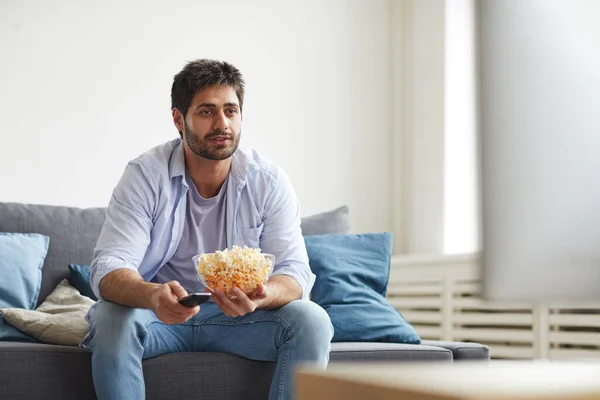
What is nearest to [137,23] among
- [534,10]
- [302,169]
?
[302,169]

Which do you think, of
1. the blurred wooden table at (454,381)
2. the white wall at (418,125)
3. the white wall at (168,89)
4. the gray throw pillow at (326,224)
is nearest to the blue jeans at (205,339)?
the gray throw pillow at (326,224)

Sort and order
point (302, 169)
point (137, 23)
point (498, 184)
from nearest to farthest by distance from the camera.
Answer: point (498, 184) → point (137, 23) → point (302, 169)

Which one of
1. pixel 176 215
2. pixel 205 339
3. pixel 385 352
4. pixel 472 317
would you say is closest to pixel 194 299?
pixel 205 339

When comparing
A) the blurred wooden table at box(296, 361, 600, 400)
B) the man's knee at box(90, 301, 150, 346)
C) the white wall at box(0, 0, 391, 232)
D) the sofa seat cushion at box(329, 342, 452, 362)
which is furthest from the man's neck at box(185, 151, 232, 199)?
the blurred wooden table at box(296, 361, 600, 400)

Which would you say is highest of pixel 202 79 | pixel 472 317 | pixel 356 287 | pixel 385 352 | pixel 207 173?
pixel 202 79

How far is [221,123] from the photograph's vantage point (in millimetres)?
2350

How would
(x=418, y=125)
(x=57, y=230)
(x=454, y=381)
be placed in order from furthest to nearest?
(x=418, y=125)
(x=57, y=230)
(x=454, y=381)

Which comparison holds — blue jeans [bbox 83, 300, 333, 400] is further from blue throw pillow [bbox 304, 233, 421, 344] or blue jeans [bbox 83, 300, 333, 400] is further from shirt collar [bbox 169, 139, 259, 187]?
blue throw pillow [bbox 304, 233, 421, 344]

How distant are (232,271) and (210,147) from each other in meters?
0.49

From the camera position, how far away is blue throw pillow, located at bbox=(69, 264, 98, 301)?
256 centimetres

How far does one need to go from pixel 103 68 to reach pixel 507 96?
3.01 meters

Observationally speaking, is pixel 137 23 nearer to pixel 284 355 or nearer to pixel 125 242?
pixel 125 242

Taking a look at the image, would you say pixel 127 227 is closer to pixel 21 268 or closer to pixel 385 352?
pixel 21 268

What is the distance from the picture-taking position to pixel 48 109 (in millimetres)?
3225
